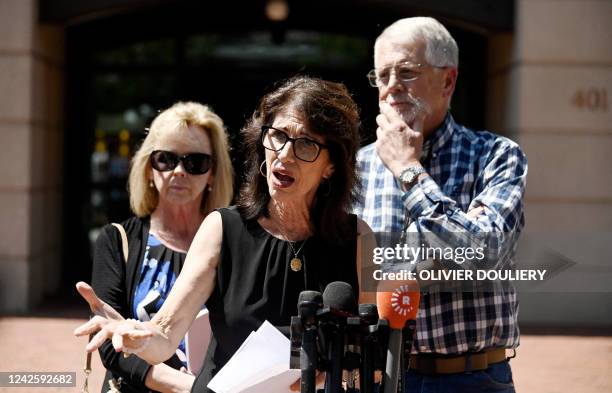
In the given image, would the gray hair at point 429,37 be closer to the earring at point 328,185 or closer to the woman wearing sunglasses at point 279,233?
the woman wearing sunglasses at point 279,233

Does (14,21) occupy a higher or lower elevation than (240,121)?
higher

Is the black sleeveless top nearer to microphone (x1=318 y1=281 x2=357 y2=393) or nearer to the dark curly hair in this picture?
the dark curly hair

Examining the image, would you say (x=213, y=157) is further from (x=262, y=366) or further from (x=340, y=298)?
(x=340, y=298)

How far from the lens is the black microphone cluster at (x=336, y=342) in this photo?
6.80 feet

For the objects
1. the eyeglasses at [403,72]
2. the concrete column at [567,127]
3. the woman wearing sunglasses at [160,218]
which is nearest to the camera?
the eyeglasses at [403,72]

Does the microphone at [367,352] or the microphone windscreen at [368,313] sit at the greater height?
the microphone windscreen at [368,313]

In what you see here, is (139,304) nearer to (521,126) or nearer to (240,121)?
(521,126)

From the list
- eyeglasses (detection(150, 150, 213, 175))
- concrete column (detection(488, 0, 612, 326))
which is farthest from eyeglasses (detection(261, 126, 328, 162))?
concrete column (detection(488, 0, 612, 326))

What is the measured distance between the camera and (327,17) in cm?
1284

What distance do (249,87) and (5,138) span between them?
3.94m

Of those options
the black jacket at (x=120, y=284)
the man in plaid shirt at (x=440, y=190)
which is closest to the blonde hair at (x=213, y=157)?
the black jacket at (x=120, y=284)

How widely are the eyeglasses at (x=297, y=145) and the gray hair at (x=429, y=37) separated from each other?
→ 0.70 meters

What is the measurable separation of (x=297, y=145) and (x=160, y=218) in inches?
56.7

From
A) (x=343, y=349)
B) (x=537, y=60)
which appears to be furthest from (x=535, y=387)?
(x=343, y=349)
